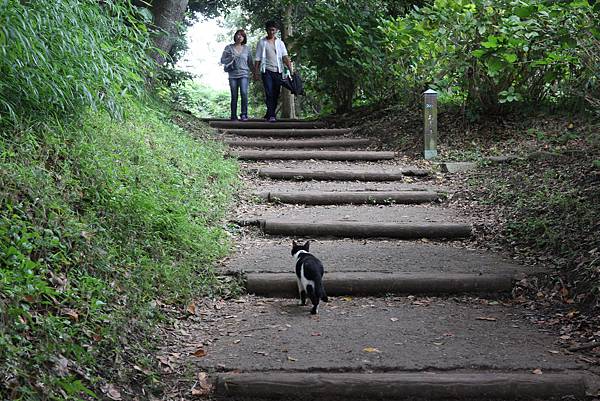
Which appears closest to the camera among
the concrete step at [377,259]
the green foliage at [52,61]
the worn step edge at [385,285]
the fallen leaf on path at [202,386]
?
the fallen leaf on path at [202,386]

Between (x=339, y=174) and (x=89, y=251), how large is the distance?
5367 mm

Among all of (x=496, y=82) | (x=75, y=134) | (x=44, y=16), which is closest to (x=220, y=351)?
(x=75, y=134)

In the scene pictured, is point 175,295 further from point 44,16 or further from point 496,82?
point 496,82

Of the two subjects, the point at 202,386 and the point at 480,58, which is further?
the point at 480,58

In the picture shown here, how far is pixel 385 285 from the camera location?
590 cm

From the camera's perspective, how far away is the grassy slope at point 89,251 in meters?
3.58

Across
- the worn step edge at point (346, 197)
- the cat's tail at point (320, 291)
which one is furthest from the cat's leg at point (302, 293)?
the worn step edge at point (346, 197)

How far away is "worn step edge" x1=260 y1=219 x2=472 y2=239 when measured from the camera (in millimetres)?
7281

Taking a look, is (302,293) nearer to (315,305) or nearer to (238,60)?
(315,305)

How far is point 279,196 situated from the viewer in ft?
27.9

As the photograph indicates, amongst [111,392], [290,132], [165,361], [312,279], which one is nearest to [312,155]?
[290,132]

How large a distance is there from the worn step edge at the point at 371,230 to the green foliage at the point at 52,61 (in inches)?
83.8

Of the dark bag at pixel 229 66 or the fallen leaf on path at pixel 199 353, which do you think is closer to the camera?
the fallen leaf on path at pixel 199 353

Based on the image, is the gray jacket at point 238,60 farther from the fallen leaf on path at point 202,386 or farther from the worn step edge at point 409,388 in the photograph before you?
the worn step edge at point 409,388
